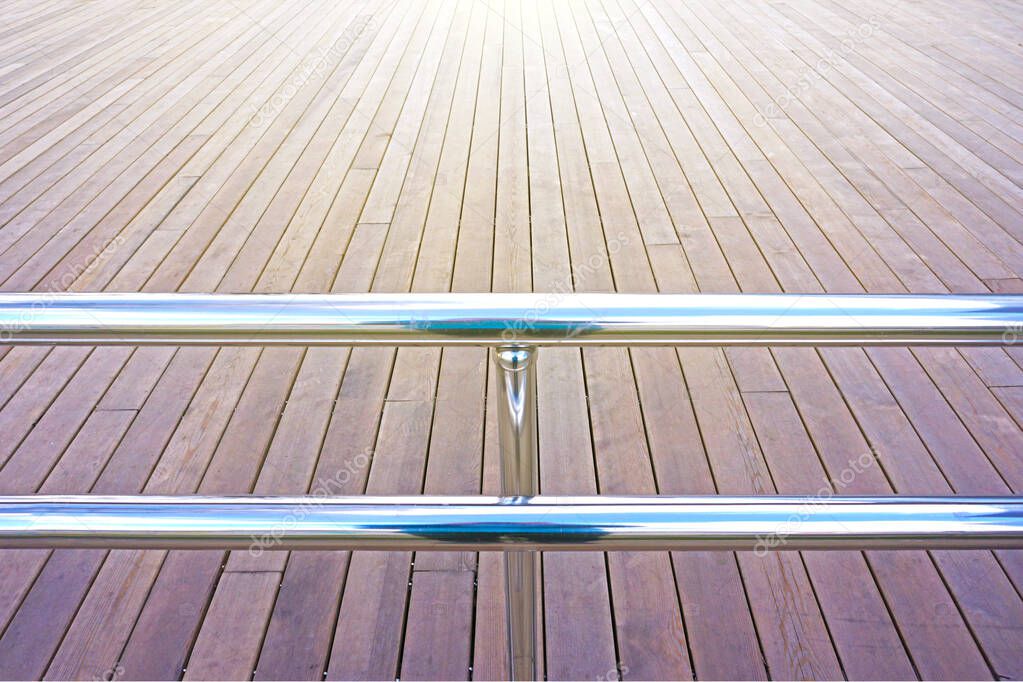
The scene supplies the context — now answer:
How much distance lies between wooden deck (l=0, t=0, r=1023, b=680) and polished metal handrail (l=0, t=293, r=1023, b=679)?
93cm

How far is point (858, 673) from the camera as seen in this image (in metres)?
1.50

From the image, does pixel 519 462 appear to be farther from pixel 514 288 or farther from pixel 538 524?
pixel 514 288

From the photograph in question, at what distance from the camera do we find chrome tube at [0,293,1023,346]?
71 centimetres

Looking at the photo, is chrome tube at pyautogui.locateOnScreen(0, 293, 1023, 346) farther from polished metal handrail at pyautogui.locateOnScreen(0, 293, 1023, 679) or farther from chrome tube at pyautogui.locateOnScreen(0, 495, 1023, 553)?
chrome tube at pyautogui.locateOnScreen(0, 495, 1023, 553)

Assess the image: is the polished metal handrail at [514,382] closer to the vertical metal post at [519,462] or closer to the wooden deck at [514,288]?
the vertical metal post at [519,462]

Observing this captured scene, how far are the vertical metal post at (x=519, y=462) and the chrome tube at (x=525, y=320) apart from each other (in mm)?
28

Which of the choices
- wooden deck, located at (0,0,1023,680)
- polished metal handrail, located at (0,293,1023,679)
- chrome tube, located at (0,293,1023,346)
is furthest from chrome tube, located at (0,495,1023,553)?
wooden deck, located at (0,0,1023,680)

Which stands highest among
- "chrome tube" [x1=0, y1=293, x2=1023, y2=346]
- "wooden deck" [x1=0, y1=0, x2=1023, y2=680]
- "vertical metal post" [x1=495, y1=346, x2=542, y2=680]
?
"chrome tube" [x1=0, y1=293, x2=1023, y2=346]

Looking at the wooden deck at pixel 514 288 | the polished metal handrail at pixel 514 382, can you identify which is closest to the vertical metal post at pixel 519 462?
the polished metal handrail at pixel 514 382

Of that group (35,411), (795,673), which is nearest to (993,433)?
(795,673)

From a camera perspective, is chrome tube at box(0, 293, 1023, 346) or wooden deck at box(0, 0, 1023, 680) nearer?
chrome tube at box(0, 293, 1023, 346)

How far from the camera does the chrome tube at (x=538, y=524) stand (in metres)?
0.68

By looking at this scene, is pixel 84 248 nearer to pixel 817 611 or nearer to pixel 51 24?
pixel 817 611

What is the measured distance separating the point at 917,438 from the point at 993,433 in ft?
0.60
